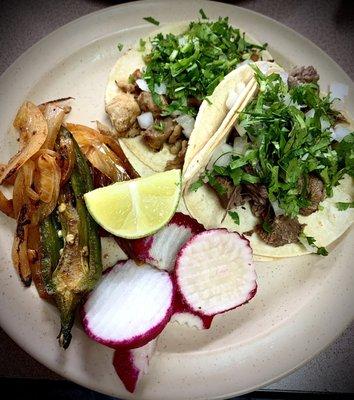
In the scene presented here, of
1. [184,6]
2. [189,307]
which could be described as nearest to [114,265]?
[189,307]

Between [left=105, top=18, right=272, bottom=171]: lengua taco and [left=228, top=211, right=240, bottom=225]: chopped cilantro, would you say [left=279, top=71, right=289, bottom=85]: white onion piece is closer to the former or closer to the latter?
[left=105, top=18, right=272, bottom=171]: lengua taco

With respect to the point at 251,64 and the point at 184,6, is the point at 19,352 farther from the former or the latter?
the point at 184,6

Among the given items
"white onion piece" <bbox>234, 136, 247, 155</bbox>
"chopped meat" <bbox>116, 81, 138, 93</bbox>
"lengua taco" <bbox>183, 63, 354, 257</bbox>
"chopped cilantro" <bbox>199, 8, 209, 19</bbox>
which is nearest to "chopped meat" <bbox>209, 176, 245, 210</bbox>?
"lengua taco" <bbox>183, 63, 354, 257</bbox>

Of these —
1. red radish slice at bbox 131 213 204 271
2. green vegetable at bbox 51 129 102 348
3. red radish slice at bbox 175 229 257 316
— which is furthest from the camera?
red radish slice at bbox 131 213 204 271

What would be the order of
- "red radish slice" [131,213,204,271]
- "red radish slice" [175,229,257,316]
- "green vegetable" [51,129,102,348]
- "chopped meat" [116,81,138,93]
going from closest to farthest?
"green vegetable" [51,129,102,348], "red radish slice" [175,229,257,316], "red radish slice" [131,213,204,271], "chopped meat" [116,81,138,93]

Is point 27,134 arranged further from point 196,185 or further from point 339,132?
point 339,132
